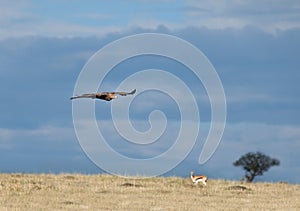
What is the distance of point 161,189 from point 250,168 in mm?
24022

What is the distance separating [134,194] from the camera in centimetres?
3334

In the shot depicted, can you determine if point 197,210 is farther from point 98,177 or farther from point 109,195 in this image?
point 98,177

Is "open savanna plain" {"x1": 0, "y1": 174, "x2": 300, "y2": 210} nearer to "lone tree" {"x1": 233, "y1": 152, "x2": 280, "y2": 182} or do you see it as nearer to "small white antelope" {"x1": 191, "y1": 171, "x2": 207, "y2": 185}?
"small white antelope" {"x1": 191, "y1": 171, "x2": 207, "y2": 185}

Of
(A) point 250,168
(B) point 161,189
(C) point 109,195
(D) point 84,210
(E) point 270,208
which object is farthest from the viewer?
(A) point 250,168

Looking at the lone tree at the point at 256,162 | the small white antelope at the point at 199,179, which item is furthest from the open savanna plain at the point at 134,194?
the lone tree at the point at 256,162

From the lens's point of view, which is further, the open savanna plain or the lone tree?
the lone tree

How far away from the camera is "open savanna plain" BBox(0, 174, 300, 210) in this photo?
29.8 meters

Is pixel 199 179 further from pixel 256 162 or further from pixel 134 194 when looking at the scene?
pixel 256 162

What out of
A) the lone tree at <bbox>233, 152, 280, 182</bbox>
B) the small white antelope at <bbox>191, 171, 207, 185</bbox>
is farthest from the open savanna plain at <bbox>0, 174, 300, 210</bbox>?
the lone tree at <bbox>233, 152, 280, 182</bbox>

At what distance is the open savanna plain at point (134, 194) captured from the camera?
2981 centimetres

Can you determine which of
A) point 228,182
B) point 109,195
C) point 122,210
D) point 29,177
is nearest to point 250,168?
point 228,182

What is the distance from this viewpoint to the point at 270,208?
98.8ft

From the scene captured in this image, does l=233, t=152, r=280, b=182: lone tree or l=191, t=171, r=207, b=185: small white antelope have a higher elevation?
l=233, t=152, r=280, b=182: lone tree

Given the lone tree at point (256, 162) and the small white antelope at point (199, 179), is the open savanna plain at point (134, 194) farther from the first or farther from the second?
the lone tree at point (256, 162)
